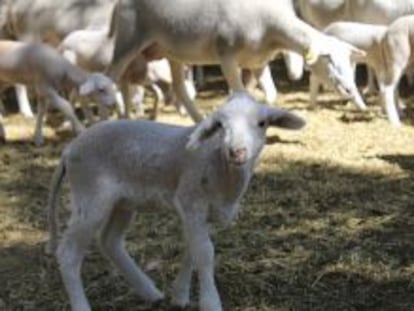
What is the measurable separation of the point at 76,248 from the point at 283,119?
0.95 m

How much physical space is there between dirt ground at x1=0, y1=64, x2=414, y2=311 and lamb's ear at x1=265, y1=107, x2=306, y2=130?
2.88 feet

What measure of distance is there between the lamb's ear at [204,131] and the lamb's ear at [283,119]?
0.19 m

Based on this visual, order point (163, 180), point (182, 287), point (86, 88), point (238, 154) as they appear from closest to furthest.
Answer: point (238, 154), point (163, 180), point (182, 287), point (86, 88)

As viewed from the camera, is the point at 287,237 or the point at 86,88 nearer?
the point at 287,237

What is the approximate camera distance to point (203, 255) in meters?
3.71

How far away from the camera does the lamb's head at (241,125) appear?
11.2 ft

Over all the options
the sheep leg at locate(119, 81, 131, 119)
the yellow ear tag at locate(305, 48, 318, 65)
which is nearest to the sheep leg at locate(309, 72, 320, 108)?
the sheep leg at locate(119, 81, 131, 119)

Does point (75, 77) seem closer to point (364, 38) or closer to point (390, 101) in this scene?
point (364, 38)

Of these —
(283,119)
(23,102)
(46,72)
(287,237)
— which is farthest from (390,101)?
(283,119)

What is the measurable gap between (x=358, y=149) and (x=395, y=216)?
2.07 meters

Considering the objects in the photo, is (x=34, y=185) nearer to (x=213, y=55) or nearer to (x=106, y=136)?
(x=213, y=55)

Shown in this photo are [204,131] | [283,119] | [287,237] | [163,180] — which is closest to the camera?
[204,131]

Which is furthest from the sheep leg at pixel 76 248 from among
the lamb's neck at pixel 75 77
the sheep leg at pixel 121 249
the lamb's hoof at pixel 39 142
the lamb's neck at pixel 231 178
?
the lamb's hoof at pixel 39 142

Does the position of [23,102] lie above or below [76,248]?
below
